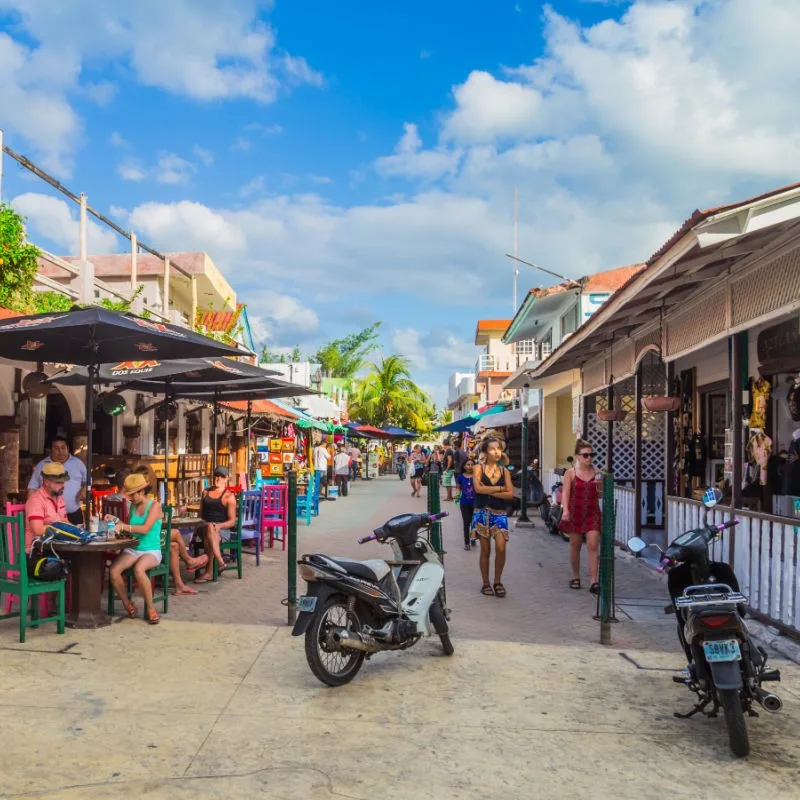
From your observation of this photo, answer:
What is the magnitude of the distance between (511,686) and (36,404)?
10.4 metres

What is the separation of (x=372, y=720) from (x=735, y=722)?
1.93m

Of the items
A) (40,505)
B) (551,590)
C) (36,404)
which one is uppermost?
(36,404)

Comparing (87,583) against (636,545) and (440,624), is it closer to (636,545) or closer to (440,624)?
(440,624)

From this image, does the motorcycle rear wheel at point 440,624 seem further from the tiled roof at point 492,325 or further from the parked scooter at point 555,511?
the tiled roof at point 492,325

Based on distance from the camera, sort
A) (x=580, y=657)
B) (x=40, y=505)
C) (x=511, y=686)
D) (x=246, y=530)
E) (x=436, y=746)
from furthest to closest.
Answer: (x=246, y=530) → (x=40, y=505) → (x=580, y=657) → (x=511, y=686) → (x=436, y=746)

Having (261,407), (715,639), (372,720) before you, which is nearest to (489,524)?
(372,720)

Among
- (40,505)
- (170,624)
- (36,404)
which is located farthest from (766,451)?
(36,404)

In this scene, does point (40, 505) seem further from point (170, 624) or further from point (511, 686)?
point (511, 686)

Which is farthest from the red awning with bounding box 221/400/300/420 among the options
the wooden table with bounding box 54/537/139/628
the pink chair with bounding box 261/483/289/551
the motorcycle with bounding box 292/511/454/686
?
the motorcycle with bounding box 292/511/454/686

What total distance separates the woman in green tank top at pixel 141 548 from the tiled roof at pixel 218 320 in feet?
43.8

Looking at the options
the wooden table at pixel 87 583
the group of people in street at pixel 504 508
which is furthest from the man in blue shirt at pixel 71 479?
the group of people in street at pixel 504 508

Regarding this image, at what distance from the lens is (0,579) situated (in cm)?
632

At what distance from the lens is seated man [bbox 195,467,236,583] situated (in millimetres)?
9117

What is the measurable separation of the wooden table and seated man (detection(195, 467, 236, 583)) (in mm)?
2387
